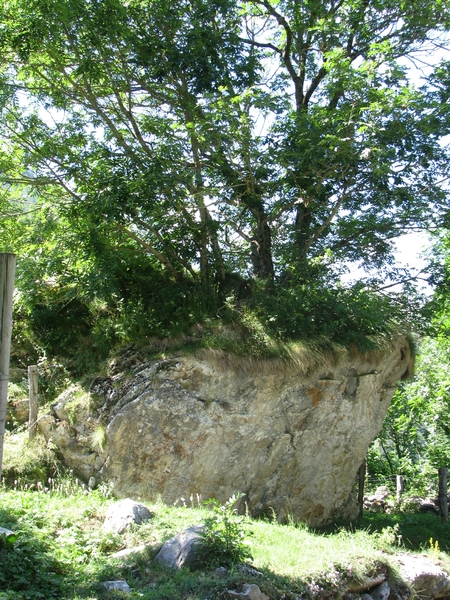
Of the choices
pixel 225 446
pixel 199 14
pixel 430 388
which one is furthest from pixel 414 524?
pixel 199 14

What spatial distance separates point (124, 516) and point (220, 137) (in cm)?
568

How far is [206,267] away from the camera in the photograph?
414 inches

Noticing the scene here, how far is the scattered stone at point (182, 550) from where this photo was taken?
508 centimetres

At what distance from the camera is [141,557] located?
530 cm

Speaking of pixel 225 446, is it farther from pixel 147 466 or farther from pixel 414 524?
pixel 414 524

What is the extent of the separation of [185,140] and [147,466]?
551 cm

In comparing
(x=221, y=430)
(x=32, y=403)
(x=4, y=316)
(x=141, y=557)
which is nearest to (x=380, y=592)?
(x=141, y=557)

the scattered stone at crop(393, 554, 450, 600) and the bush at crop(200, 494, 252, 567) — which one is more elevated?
the bush at crop(200, 494, 252, 567)

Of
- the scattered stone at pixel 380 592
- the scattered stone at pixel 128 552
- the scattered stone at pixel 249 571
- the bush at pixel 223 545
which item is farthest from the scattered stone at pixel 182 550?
the scattered stone at pixel 380 592

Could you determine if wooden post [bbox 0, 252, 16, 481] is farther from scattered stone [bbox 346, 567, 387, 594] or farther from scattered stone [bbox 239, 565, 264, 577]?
scattered stone [bbox 346, 567, 387, 594]

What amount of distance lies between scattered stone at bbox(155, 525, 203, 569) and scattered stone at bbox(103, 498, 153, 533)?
748 millimetres

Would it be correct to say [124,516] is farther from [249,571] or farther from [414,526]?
[414,526]

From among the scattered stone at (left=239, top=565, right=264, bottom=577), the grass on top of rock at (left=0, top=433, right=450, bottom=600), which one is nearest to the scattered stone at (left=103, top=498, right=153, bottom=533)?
the grass on top of rock at (left=0, top=433, right=450, bottom=600)

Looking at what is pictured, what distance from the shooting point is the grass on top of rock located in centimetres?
454
